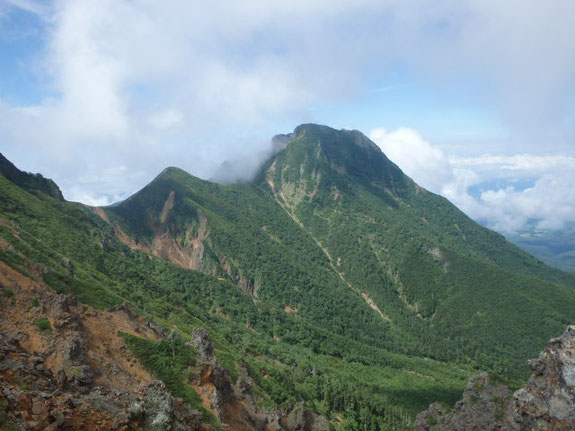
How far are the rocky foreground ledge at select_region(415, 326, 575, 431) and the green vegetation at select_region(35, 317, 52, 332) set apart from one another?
52.3 m

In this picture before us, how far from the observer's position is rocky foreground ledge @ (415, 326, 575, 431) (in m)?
38.5

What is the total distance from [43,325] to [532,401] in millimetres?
53539

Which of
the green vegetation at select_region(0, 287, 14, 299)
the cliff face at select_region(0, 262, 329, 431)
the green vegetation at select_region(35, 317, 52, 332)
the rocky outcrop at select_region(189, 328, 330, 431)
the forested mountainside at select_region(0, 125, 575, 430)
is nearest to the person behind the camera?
the cliff face at select_region(0, 262, 329, 431)

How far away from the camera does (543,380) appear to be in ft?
137

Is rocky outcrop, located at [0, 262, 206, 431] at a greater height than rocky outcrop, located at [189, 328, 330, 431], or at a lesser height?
greater

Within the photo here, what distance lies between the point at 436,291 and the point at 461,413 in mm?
153266

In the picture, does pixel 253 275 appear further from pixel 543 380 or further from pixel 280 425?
pixel 543 380

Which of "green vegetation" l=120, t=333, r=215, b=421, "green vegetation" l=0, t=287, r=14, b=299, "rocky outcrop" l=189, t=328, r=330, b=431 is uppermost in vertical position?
"green vegetation" l=0, t=287, r=14, b=299

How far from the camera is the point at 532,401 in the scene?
4259 centimetres

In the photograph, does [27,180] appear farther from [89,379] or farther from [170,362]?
[89,379]

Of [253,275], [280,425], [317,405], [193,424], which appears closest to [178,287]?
[253,275]

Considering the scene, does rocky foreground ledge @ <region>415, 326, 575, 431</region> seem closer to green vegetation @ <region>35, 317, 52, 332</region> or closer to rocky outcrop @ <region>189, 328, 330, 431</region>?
rocky outcrop @ <region>189, 328, 330, 431</region>

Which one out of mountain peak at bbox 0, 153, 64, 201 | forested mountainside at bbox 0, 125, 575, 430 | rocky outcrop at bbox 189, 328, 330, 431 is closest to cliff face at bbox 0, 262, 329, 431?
rocky outcrop at bbox 189, 328, 330, 431

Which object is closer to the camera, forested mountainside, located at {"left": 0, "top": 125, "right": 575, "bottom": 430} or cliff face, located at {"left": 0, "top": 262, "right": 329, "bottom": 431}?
cliff face, located at {"left": 0, "top": 262, "right": 329, "bottom": 431}
